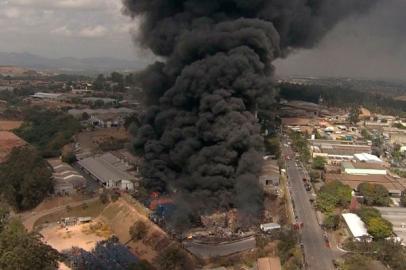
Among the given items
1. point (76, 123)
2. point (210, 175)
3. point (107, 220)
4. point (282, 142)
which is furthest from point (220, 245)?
point (76, 123)

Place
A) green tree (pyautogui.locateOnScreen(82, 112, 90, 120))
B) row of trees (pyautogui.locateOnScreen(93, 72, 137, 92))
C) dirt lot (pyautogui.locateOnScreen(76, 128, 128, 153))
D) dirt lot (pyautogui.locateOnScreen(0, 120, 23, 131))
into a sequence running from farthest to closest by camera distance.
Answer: row of trees (pyautogui.locateOnScreen(93, 72, 137, 92)), green tree (pyautogui.locateOnScreen(82, 112, 90, 120)), dirt lot (pyautogui.locateOnScreen(0, 120, 23, 131)), dirt lot (pyautogui.locateOnScreen(76, 128, 128, 153))

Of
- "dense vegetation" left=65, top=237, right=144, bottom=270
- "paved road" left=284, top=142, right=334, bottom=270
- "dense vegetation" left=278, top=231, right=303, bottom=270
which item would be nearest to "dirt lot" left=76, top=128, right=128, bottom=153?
"paved road" left=284, top=142, right=334, bottom=270

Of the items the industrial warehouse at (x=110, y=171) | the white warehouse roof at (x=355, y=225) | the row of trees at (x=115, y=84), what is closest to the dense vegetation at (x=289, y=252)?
the white warehouse roof at (x=355, y=225)

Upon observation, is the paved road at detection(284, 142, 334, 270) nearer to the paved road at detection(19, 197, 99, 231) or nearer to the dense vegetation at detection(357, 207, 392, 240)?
the dense vegetation at detection(357, 207, 392, 240)

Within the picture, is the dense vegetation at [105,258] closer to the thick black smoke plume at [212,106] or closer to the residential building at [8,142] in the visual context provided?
the thick black smoke plume at [212,106]

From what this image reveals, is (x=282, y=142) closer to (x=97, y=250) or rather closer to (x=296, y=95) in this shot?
(x=97, y=250)

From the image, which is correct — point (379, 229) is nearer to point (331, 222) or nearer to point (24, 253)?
point (331, 222)
